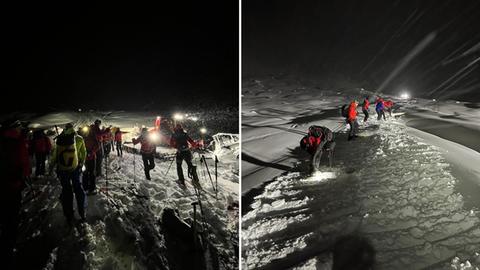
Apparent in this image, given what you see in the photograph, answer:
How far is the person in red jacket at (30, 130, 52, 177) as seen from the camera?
2.29 meters

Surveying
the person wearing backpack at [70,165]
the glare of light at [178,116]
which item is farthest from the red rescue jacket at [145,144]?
the person wearing backpack at [70,165]

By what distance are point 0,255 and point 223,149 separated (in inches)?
86.0

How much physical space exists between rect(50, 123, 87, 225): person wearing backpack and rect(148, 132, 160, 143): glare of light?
2.04ft

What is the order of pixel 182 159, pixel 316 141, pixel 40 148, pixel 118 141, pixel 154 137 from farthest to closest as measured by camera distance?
1. pixel 316 141
2. pixel 182 159
3. pixel 154 137
4. pixel 118 141
5. pixel 40 148

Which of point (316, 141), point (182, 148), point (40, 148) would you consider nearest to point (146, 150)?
point (182, 148)

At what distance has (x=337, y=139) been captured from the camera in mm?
5086

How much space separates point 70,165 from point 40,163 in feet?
0.80

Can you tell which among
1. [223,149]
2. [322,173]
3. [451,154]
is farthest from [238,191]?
[451,154]

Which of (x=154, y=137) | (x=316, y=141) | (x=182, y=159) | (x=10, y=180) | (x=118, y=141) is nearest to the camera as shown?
(x=10, y=180)

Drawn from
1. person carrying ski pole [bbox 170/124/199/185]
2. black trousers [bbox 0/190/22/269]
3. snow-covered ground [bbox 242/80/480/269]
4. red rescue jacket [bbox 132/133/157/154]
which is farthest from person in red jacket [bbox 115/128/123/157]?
snow-covered ground [bbox 242/80/480/269]

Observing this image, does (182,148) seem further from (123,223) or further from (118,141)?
(123,223)

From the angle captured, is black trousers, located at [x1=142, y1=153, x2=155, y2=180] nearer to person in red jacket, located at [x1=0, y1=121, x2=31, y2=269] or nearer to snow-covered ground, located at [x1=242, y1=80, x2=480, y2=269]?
person in red jacket, located at [x1=0, y1=121, x2=31, y2=269]

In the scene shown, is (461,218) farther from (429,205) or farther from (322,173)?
(322,173)

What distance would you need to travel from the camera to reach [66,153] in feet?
7.69
